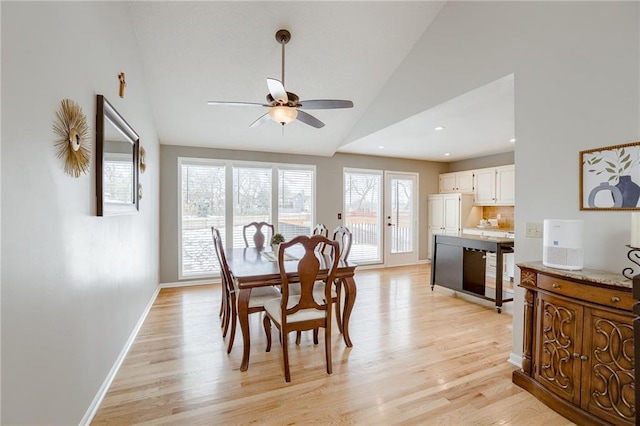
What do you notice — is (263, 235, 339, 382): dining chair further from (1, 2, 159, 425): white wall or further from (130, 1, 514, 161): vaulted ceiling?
(130, 1, 514, 161): vaulted ceiling

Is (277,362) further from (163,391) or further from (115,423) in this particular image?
(115,423)

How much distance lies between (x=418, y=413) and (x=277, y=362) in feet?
3.79

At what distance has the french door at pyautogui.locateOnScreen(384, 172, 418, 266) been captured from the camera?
6.42m

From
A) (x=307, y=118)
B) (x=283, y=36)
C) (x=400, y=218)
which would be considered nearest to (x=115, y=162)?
(x=307, y=118)

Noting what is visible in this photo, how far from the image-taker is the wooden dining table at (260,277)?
2340 mm

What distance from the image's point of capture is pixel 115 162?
88.9 inches

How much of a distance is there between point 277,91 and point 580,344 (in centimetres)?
269

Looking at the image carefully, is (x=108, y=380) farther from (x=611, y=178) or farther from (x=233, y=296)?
(x=611, y=178)

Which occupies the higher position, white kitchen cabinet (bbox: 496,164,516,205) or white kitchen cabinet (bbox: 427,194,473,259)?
white kitchen cabinet (bbox: 496,164,516,205)

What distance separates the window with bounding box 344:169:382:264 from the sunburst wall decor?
15.7 ft

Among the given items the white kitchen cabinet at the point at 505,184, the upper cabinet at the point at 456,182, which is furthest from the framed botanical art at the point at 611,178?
the upper cabinet at the point at 456,182

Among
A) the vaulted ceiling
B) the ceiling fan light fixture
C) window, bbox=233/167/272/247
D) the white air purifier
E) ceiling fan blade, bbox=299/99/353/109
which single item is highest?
the vaulted ceiling

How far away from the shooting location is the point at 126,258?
2.68m

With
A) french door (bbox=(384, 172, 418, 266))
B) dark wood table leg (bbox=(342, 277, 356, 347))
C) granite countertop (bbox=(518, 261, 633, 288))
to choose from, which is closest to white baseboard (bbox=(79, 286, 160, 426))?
dark wood table leg (bbox=(342, 277, 356, 347))
